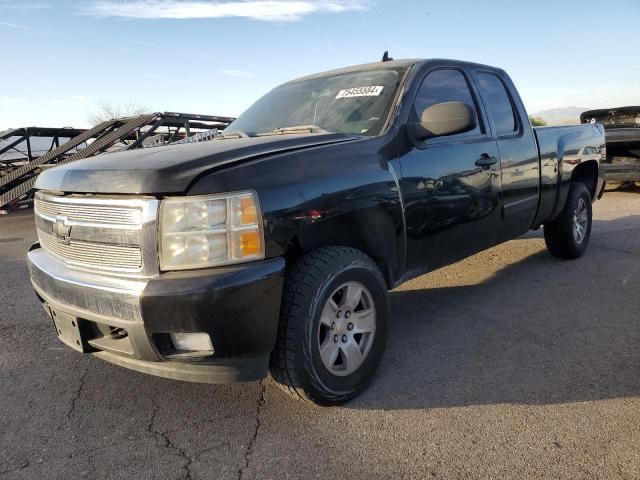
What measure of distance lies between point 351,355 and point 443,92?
206cm

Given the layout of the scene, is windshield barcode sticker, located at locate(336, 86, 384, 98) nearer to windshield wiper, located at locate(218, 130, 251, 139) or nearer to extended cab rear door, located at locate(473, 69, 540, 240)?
windshield wiper, located at locate(218, 130, 251, 139)

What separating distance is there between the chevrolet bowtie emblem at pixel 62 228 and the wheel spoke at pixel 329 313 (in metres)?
1.32

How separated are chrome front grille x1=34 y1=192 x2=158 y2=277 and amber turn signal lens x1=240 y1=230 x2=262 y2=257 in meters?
0.37

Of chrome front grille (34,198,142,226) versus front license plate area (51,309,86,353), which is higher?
chrome front grille (34,198,142,226)

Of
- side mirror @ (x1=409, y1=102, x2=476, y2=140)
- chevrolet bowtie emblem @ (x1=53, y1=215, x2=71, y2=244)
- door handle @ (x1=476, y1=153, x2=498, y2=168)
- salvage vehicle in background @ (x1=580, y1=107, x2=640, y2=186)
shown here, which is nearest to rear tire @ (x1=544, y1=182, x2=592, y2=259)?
door handle @ (x1=476, y1=153, x2=498, y2=168)

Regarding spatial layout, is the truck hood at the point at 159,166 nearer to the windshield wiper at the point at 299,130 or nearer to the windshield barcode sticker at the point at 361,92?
the windshield wiper at the point at 299,130

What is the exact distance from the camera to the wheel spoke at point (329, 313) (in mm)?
2571

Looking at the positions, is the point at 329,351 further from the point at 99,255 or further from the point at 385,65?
the point at 385,65

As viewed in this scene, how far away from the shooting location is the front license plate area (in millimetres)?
2463

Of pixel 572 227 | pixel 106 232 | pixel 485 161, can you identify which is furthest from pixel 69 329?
pixel 572 227

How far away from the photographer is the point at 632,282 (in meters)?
4.59

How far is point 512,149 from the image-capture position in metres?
4.07

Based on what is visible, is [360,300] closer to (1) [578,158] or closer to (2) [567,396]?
(2) [567,396]

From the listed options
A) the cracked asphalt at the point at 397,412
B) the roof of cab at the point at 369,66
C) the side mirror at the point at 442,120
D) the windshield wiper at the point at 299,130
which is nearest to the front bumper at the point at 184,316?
the cracked asphalt at the point at 397,412
